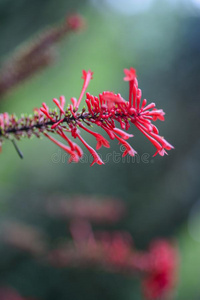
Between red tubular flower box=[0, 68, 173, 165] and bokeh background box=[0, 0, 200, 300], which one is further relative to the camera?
bokeh background box=[0, 0, 200, 300]

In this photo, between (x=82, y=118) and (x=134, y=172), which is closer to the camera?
(x=82, y=118)

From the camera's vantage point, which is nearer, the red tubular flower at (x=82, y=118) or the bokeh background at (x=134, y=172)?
the red tubular flower at (x=82, y=118)

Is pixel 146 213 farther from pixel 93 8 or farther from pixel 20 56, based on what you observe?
pixel 93 8

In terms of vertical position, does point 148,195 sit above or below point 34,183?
below

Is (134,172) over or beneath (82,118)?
beneath

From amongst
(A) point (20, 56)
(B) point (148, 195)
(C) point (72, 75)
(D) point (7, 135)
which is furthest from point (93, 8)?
(D) point (7, 135)

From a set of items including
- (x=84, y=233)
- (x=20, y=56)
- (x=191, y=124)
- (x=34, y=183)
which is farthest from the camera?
(x=34, y=183)

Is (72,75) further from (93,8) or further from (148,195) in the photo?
(148,195)

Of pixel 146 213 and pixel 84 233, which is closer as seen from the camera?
pixel 84 233

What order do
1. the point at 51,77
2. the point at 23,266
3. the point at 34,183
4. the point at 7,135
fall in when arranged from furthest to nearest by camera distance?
the point at 51,77
the point at 34,183
the point at 23,266
the point at 7,135

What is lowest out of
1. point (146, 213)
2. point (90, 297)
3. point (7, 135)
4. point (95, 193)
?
point (90, 297)
